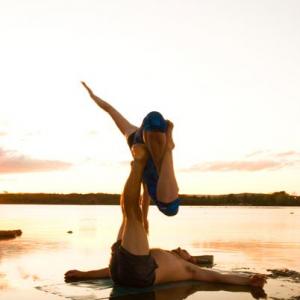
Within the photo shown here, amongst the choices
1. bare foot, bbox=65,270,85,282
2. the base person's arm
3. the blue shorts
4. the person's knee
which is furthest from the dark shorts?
bare foot, bbox=65,270,85,282

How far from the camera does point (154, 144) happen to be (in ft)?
19.8

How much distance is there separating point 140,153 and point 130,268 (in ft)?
Answer: 5.14

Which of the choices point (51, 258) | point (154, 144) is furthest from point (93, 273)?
point (51, 258)

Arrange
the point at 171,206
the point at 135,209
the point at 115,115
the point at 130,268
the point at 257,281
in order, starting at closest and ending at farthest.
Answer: the point at 171,206 → the point at 135,209 → the point at 130,268 → the point at 257,281 → the point at 115,115

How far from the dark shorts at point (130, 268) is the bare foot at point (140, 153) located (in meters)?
1.19

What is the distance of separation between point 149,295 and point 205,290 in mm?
852

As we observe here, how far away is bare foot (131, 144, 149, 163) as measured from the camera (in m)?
6.17

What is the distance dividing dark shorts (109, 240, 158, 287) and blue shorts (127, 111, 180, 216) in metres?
0.79

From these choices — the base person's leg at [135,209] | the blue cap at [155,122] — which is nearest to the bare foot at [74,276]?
the base person's leg at [135,209]

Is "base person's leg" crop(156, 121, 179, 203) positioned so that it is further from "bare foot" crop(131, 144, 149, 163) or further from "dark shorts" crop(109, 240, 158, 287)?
"dark shorts" crop(109, 240, 158, 287)

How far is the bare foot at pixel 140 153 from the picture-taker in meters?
6.17

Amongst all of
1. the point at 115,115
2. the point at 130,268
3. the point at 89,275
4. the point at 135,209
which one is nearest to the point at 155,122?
the point at 135,209

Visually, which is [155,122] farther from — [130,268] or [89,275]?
[89,275]

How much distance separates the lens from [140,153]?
618 cm
